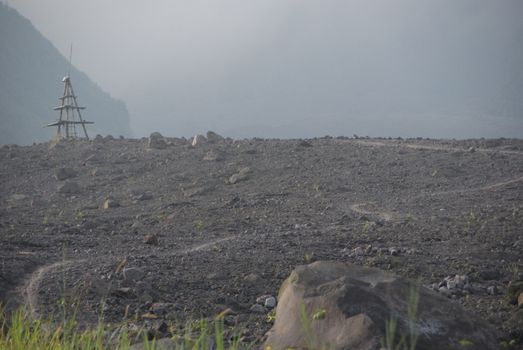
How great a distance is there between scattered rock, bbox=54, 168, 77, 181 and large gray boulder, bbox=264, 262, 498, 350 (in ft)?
48.1

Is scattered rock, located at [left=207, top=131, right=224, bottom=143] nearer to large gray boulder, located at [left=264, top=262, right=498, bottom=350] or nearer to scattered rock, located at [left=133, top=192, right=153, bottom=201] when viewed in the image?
scattered rock, located at [left=133, top=192, right=153, bottom=201]

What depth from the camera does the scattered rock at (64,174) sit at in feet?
60.1

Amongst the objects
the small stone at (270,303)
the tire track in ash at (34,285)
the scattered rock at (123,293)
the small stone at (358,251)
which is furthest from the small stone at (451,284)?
the tire track in ash at (34,285)

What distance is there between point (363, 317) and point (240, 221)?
763 cm

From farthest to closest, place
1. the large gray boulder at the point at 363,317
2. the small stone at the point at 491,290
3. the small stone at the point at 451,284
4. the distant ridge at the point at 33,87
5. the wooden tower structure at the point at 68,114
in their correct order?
the distant ridge at the point at 33,87 < the wooden tower structure at the point at 68,114 < the small stone at the point at 451,284 < the small stone at the point at 491,290 < the large gray boulder at the point at 363,317

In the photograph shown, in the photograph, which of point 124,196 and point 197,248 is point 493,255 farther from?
point 124,196

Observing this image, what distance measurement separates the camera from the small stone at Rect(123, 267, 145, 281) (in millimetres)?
7380

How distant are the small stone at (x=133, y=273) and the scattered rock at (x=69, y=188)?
31.7 ft

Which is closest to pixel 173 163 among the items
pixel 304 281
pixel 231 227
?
pixel 231 227

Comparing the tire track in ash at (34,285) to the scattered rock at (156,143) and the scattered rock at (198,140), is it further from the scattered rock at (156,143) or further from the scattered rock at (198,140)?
the scattered rock at (198,140)

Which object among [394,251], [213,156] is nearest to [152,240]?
[394,251]

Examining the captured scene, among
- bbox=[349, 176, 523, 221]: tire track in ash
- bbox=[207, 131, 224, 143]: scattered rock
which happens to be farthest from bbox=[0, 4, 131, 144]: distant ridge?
bbox=[349, 176, 523, 221]: tire track in ash

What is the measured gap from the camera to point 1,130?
51281 millimetres

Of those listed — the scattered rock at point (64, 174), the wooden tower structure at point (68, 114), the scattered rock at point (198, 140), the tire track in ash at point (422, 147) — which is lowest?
the scattered rock at point (64, 174)
